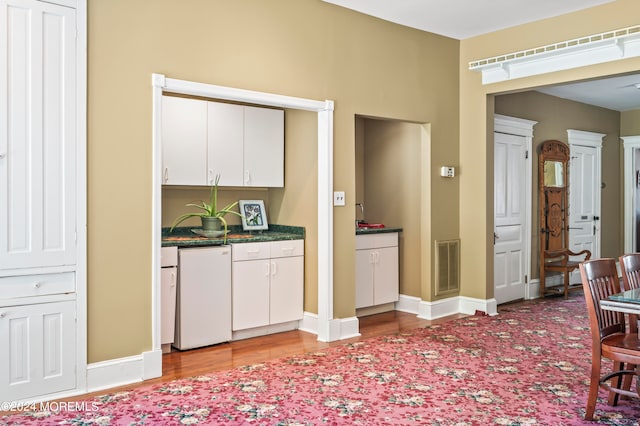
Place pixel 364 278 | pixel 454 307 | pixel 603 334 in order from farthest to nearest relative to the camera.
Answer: pixel 454 307 → pixel 364 278 → pixel 603 334

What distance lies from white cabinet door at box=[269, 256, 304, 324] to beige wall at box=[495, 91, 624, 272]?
3.18 m

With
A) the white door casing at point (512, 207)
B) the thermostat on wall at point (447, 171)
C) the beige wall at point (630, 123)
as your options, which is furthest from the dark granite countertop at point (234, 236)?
the beige wall at point (630, 123)

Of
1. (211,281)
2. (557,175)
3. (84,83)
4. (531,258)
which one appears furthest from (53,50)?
(557,175)

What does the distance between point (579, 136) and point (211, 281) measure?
19.2 ft

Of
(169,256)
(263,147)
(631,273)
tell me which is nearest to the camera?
(631,273)

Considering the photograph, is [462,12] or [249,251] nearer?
[249,251]

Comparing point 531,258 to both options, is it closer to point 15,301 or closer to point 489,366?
point 489,366

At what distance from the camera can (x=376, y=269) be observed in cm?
583

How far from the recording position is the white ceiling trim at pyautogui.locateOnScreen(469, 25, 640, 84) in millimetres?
4652

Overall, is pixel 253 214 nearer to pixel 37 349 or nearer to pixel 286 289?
pixel 286 289

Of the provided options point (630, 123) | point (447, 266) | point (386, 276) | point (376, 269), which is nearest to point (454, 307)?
point (447, 266)

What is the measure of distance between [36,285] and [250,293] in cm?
192

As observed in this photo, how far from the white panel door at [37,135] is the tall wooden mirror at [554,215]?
573 centimetres

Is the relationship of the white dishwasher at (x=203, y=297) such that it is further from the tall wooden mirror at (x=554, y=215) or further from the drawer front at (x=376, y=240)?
the tall wooden mirror at (x=554, y=215)
